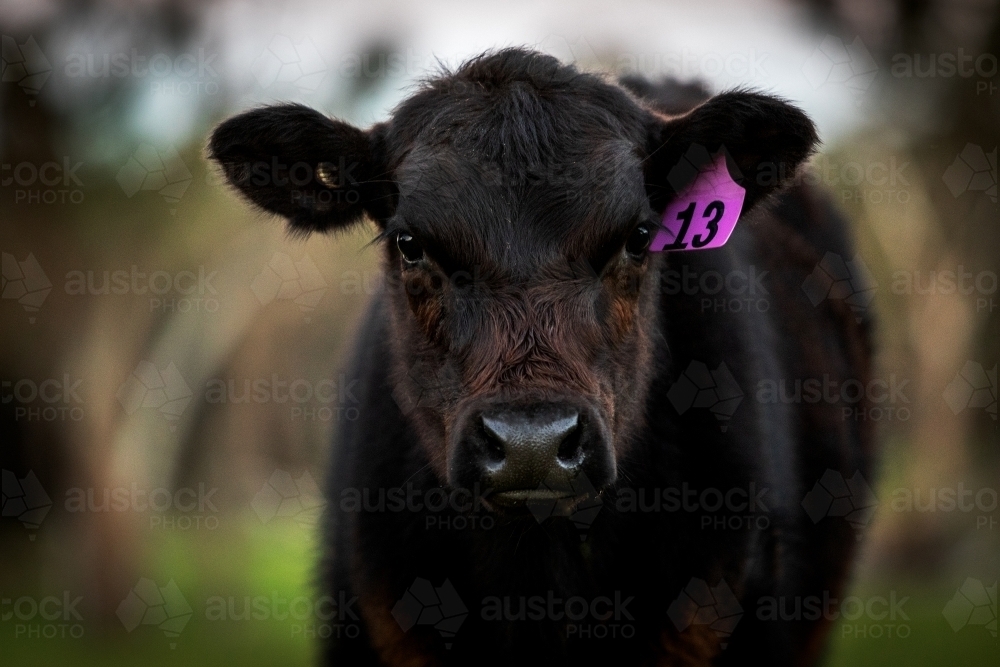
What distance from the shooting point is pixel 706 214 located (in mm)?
4355

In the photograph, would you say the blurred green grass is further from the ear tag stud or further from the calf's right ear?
the ear tag stud

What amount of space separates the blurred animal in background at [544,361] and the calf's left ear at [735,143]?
0.01 meters

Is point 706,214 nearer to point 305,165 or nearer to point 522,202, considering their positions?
point 522,202

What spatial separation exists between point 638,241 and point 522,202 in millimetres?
651

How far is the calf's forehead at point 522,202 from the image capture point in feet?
12.4

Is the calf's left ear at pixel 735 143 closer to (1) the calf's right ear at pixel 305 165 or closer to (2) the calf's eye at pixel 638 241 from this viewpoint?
(2) the calf's eye at pixel 638 241

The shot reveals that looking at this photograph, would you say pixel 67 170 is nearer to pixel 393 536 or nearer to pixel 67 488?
pixel 67 488

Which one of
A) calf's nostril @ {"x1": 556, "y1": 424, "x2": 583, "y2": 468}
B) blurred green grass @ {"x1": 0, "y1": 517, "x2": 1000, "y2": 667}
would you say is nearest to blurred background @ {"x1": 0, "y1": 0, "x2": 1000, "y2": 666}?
blurred green grass @ {"x1": 0, "y1": 517, "x2": 1000, "y2": 667}

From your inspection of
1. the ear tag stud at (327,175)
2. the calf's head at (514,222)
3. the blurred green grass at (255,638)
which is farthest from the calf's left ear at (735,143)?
the blurred green grass at (255,638)

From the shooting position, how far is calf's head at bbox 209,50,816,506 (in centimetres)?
340

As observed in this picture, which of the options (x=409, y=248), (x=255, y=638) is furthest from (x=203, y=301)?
(x=409, y=248)

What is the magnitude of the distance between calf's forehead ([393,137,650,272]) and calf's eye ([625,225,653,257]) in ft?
0.30

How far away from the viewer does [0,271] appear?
38.2ft

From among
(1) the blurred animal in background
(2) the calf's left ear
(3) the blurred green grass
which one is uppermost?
(2) the calf's left ear
